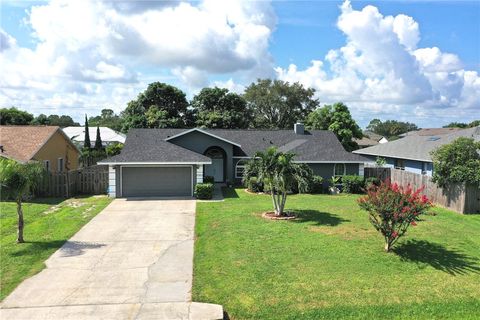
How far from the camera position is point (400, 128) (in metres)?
129

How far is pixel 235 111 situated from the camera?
5384cm

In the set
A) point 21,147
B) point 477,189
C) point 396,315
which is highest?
point 21,147

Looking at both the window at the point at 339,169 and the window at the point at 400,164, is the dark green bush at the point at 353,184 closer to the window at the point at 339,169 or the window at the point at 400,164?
the window at the point at 339,169

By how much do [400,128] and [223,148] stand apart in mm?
114684

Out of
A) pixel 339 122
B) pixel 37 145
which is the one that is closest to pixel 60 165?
pixel 37 145

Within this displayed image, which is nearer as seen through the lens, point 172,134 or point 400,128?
point 172,134

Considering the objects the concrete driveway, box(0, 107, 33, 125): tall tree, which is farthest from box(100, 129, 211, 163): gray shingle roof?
box(0, 107, 33, 125): tall tree

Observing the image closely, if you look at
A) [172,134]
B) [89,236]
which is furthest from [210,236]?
[172,134]

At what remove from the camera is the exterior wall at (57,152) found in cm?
2516

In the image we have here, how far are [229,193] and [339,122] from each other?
89.2ft

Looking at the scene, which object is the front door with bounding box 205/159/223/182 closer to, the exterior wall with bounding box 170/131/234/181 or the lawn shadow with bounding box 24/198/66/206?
A: the exterior wall with bounding box 170/131/234/181

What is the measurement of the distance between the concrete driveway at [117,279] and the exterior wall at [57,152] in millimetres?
11862

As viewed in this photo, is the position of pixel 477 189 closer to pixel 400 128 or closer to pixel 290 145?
pixel 290 145

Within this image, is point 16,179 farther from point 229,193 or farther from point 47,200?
point 229,193
